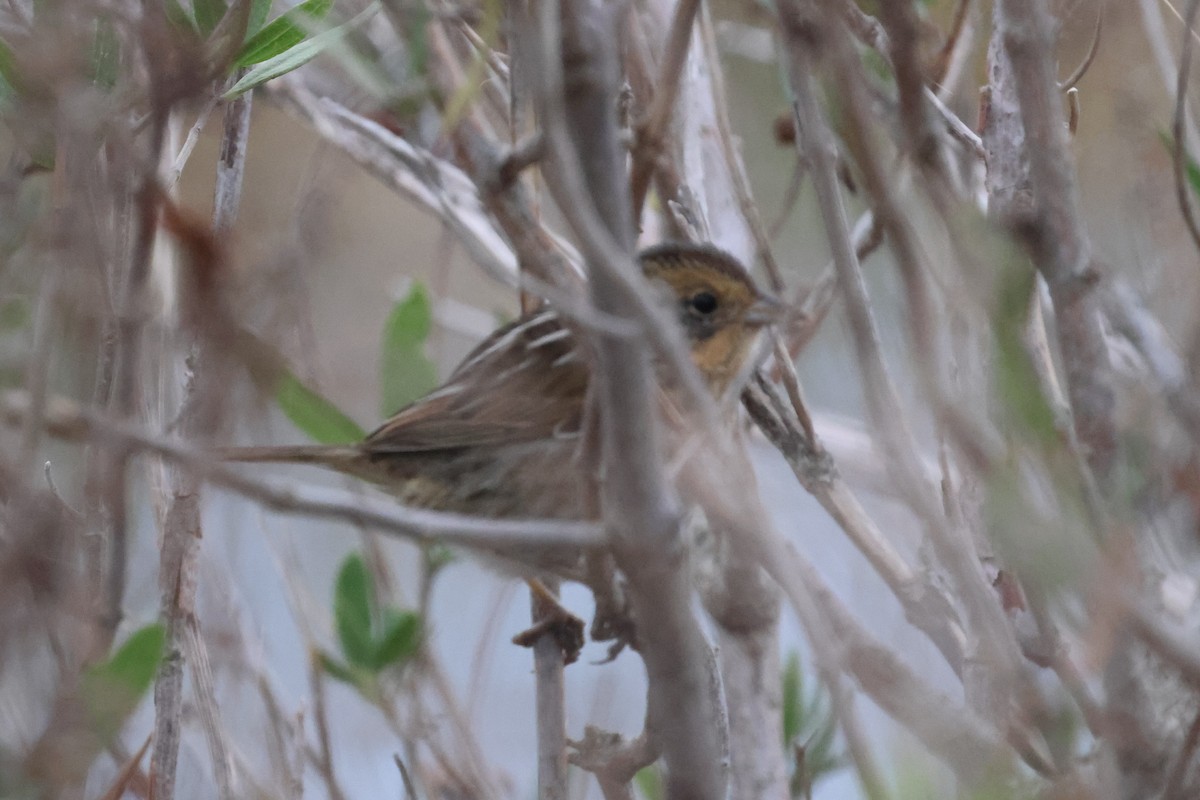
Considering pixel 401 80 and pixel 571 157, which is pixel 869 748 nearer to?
pixel 571 157

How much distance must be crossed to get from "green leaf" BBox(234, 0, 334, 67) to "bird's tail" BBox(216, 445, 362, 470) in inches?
32.5

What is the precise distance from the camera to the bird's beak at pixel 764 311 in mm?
2648

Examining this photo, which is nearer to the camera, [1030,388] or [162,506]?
[1030,388]

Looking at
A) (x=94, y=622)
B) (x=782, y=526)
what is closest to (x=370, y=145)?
(x=782, y=526)

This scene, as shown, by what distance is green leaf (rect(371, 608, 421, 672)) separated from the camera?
2152 mm

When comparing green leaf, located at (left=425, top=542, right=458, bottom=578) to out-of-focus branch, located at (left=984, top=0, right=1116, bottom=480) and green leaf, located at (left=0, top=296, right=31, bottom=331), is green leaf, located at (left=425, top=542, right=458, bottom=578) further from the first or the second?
out-of-focus branch, located at (left=984, top=0, right=1116, bottom=480)

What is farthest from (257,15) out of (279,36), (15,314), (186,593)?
(186,593)

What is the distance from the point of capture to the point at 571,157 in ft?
3.53

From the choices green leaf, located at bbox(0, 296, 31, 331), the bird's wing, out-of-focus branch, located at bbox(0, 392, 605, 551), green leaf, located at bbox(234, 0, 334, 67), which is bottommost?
out-of-focus branch, located at bbox(0, 392, 605, 551)

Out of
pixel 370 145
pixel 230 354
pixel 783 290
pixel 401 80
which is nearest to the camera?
pixel 230 354

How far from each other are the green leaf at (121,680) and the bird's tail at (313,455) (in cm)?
101

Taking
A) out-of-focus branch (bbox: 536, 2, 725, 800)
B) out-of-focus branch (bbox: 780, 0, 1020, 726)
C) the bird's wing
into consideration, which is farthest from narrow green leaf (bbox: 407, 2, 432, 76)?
the bird's wing

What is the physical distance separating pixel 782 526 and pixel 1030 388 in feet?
3.30

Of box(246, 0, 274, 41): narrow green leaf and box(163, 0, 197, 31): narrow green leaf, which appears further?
box(246, 0, 274, 41): narrow green leaf
